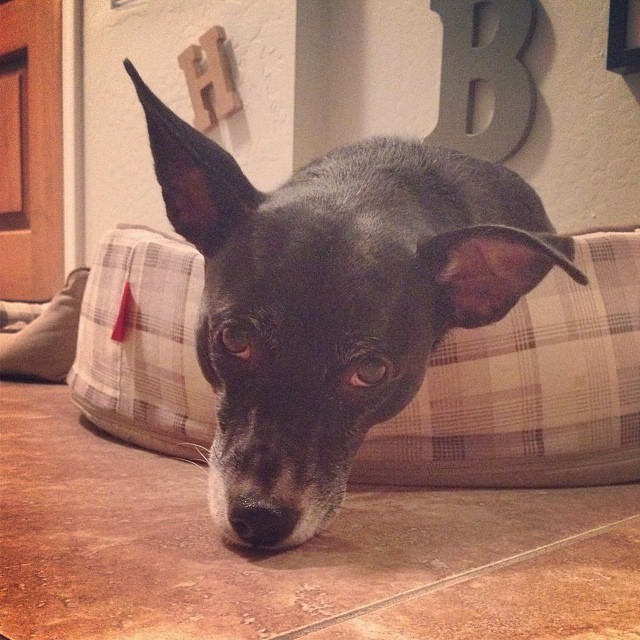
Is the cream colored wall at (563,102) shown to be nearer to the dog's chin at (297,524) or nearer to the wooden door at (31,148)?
the dog's chin at (297,524)

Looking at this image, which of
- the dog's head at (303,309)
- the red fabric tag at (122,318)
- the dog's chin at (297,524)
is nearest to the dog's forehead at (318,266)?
the dog's head at (303,309)

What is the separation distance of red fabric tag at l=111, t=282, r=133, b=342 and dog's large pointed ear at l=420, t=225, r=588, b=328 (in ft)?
2.48

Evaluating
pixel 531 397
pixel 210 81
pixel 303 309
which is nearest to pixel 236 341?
pixel 303 309

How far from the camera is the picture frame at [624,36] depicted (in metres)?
1.81

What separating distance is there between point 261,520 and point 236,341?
9.4 inches

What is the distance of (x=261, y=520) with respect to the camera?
36.9 inches

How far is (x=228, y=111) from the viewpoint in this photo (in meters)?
2.66

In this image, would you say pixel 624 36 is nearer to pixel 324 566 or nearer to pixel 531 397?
pixel 531 397

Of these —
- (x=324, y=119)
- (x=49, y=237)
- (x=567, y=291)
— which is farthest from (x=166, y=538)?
(x=49, y=237)

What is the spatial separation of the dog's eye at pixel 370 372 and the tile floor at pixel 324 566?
0.23 metres

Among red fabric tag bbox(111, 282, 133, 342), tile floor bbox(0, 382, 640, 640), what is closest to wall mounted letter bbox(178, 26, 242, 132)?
red fabric tag bbox(111, 282, 133, 342)

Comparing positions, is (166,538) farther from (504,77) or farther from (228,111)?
(228,111)

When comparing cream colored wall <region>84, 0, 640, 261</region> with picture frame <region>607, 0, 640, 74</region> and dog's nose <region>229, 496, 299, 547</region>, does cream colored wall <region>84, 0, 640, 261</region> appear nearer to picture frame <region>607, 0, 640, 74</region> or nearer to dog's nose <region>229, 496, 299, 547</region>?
picture frame <region>607, 0, 640, 74</region>

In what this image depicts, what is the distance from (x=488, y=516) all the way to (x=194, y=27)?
2.29m
